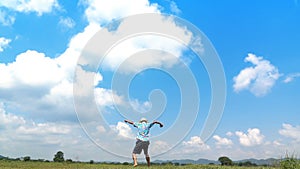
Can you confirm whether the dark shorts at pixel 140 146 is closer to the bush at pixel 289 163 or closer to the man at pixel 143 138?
the man at pixel 143 138

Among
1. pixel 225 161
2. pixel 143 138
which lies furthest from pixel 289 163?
pixel 225 161

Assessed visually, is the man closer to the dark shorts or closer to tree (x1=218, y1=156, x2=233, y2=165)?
the dark shorts

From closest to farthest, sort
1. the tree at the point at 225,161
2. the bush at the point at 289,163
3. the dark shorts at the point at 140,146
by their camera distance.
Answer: the bush at the point at 289,163 < the dark shorts at the point at 140,146 < the tree at the point at 225,161

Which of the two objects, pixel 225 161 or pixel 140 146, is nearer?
pixel 140 146

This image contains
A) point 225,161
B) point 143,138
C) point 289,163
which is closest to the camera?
point 289,163

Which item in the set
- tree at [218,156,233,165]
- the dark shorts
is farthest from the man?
tree at [218,156,233,165]

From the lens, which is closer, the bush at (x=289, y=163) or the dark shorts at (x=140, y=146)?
the bush at (x=289, y=163)

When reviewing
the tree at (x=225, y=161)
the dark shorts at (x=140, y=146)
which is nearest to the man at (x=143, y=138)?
the dark shorts at (x=140, y=146)

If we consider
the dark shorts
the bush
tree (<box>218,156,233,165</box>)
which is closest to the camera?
the bush

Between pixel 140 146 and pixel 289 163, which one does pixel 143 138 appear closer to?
pixel 140 146

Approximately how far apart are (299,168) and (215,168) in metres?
3.61

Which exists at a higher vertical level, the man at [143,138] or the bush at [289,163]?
the man at [143,138]

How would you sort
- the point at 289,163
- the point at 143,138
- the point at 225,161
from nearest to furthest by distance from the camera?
1. the point at 289,163
2. the point at 143,138
3. the point at 225,161

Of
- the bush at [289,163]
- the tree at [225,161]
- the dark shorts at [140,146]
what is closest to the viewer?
the bush at [289,163]
